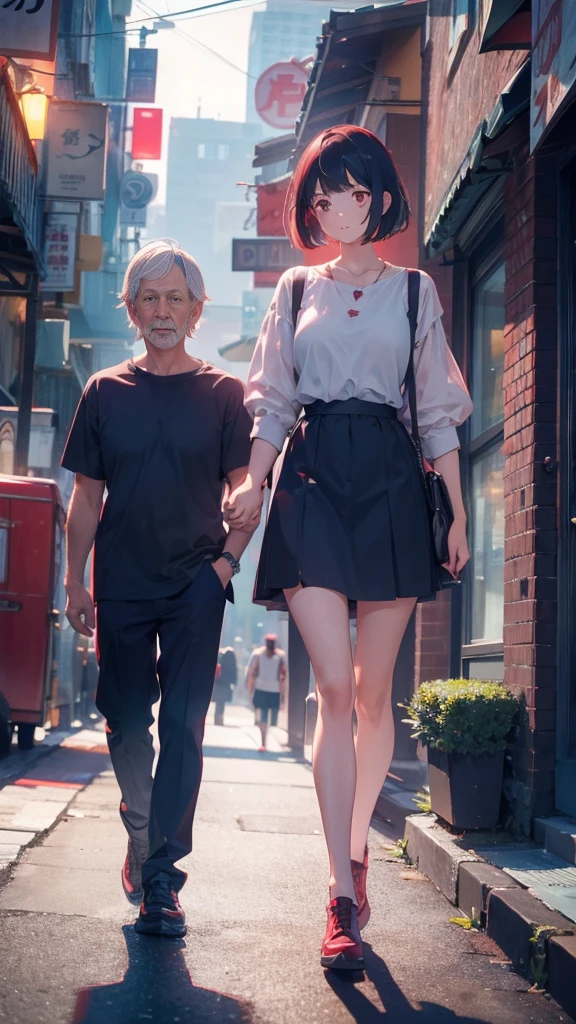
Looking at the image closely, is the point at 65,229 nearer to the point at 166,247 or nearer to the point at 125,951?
the point at 166,247

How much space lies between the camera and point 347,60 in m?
12.7

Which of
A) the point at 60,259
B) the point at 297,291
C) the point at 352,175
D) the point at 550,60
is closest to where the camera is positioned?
the point at 352,175

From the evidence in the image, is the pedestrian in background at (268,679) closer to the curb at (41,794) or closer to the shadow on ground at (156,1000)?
the curb at (41,794)

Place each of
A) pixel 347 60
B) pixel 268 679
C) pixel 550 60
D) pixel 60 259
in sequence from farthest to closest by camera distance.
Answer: pixel 268 679, pixel 60 259, pixel 347 60, pixel 550 60

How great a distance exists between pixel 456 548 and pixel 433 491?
0.19m

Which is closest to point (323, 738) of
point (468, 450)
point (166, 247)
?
point (166, 247)

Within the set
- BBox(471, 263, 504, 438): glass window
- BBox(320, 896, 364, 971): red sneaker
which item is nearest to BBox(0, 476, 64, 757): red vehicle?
BBox(471, 263, 504, 438): glass window

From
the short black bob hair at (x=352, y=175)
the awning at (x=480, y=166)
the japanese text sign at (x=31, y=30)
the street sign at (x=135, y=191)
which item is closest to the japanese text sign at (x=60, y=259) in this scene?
the japanese text sign at (x=31, y=30)

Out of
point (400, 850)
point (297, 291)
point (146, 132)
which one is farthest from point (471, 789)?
point (146, 132)

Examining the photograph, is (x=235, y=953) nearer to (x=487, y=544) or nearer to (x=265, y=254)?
(x=487, y=544)

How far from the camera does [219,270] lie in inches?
7180

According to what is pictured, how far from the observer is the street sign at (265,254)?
17.3 m

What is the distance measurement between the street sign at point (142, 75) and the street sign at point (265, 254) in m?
23.0

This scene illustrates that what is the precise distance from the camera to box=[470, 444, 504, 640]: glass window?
7211mm
